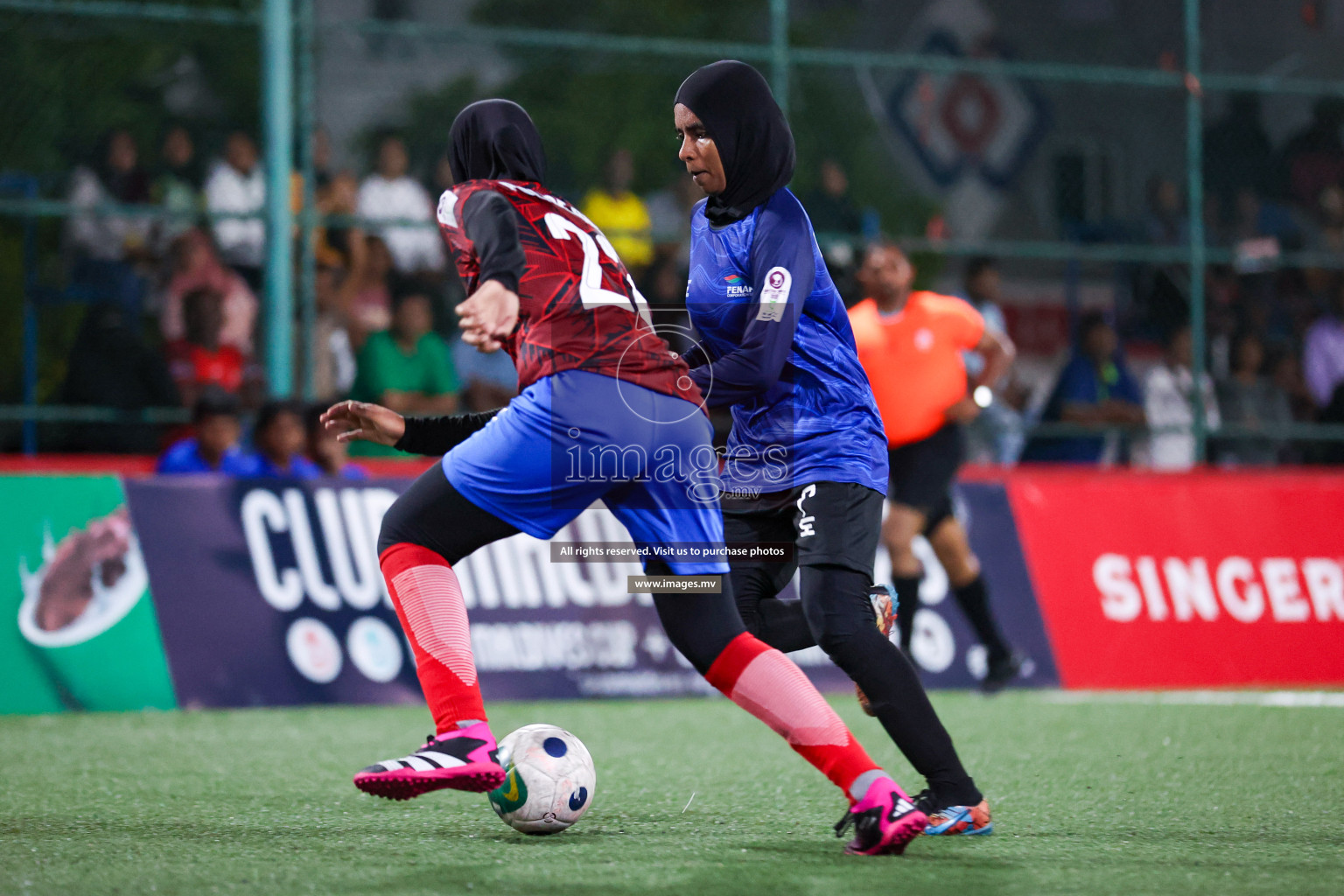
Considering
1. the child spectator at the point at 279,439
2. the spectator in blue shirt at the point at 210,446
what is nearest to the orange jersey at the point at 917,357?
the child spectator at the point at 279,439

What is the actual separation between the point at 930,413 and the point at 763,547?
4423mm

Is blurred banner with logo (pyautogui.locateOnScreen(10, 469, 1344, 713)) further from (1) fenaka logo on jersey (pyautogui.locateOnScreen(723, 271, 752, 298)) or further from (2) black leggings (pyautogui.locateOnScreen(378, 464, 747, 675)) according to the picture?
(1) fenaka logo on jersey (pyautogui.locateOnScreen(723, 271, 752, 298))

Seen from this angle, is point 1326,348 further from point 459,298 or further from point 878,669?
point 878,669

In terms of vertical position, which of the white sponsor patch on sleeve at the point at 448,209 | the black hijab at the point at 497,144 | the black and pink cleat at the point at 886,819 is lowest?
the black and pink cleat at the point at 886,819

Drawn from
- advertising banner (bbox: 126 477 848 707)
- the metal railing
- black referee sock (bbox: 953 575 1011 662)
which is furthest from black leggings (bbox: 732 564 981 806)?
the metal railing

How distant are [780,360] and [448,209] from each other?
3.06 ft

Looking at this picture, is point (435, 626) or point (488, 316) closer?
point (488, 316)

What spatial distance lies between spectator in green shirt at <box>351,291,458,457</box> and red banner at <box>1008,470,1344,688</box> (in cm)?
375

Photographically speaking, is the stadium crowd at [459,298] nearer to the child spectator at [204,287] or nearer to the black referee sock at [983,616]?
the child spectator at [204,287]

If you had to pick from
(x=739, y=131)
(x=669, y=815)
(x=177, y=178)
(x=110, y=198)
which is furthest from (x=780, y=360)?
(x=177, y=178)

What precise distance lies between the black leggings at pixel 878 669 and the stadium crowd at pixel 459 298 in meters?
4.42

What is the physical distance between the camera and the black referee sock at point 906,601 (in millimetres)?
8969

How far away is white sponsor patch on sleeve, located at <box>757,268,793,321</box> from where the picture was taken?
4.15m

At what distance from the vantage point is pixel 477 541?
418cm
